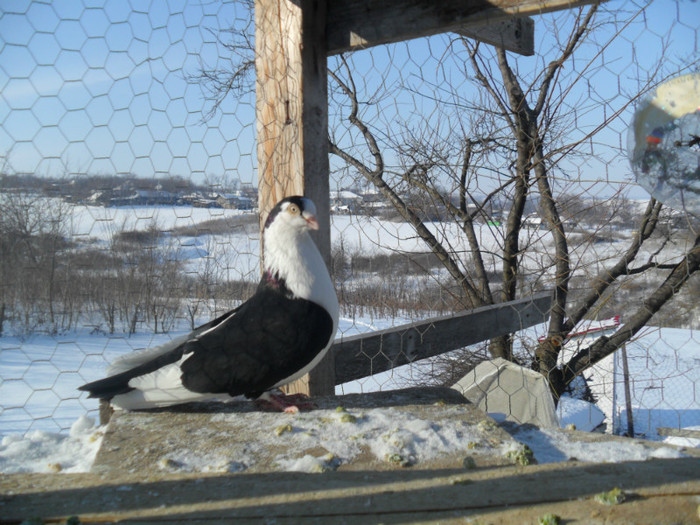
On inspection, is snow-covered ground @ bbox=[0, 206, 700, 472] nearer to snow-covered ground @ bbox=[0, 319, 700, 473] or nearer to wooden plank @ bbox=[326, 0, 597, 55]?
snow-covered ground @ bbox=[0, 319, 700, 473]

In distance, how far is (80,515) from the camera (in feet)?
2.93

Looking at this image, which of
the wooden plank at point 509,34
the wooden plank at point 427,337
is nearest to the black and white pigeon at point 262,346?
the wooden plank at point 427,337

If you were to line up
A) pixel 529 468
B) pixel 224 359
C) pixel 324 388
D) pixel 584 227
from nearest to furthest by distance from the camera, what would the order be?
pixel 529 468, pixel 224 359, pixel 324 388, pixel 584 227

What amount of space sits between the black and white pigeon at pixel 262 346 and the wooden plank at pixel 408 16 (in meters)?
0.60

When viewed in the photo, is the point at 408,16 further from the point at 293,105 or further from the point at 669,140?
the point at 669,140

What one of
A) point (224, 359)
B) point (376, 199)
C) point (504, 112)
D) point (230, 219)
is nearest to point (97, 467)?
point (224, 359)

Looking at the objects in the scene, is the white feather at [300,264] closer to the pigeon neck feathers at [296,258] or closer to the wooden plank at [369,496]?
the pigeon neck feathers at [296,258]

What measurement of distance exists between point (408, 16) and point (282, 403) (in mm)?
1156

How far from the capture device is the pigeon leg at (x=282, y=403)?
56.4 inches

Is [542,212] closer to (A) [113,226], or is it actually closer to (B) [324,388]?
(B) [324,388]

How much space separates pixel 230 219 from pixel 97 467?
3.27 feet

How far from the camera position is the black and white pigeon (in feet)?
4.47

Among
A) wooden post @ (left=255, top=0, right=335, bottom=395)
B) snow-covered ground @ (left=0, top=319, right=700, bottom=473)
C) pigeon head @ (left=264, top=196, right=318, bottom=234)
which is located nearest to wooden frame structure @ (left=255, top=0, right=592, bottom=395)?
wooden post @ (left=255, top=0, right=335, bottom=395)

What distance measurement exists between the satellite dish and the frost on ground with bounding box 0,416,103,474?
7.34 feet
